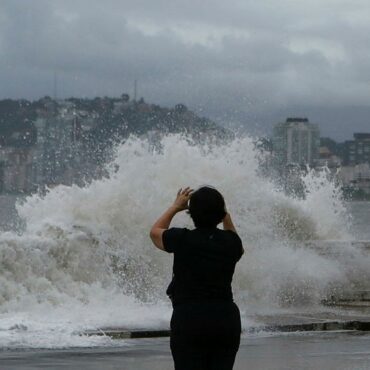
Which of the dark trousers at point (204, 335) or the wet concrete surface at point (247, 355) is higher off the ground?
the dark trousers at point (204, 335)

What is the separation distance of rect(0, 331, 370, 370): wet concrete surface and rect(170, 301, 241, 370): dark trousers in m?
4.85

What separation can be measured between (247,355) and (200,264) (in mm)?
6055

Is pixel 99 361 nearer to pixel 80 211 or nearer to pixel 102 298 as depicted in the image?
pixel 102 298

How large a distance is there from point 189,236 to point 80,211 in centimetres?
1512

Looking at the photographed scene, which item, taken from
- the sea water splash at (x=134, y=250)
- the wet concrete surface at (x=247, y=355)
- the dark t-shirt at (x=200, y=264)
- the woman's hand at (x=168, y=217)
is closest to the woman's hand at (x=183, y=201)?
the woman's hand at (x=168, y=217)

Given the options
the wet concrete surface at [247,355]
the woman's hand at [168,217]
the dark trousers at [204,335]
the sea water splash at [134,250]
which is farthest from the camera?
the sea water splash at [134,250]

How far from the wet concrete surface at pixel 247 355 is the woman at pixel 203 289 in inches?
191

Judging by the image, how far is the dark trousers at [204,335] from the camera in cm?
644

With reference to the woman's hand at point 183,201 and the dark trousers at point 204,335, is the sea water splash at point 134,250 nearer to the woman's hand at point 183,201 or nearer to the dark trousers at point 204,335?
the woman's hand at point 183,201

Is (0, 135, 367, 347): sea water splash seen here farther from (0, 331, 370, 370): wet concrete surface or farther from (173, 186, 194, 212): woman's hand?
(173, 186, 194, 212): woman's hand

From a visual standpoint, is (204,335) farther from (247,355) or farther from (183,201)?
(247,355)

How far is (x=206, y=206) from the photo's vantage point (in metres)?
6.61

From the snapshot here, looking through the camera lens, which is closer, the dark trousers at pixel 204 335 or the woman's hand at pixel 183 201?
the dark trousers at pixel 204 335

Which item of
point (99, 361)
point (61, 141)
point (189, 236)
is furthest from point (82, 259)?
point (61, 141)
